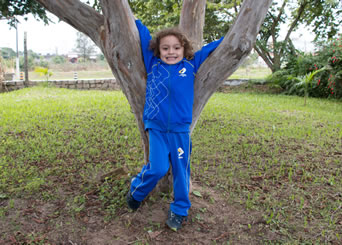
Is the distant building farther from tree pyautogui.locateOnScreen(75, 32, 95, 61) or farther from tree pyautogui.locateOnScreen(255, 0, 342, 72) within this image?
tree pyautogui.locateOnScreen(255, 0, 342, 72)

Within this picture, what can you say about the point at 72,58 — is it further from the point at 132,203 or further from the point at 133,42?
the point at 132,203

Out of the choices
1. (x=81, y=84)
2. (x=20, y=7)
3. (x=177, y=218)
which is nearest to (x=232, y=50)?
(x=177, y=218)

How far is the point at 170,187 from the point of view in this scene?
3207 millimetres

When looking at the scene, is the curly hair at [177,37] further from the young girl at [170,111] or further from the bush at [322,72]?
the bush at [322,72]

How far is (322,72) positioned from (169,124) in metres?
9.81

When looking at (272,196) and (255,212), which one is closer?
(255,212)

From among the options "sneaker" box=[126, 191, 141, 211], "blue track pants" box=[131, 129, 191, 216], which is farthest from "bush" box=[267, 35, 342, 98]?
"sneaker" box=[126, 191, 141, 211]

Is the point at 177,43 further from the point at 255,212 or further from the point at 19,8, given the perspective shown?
the point at 19,8

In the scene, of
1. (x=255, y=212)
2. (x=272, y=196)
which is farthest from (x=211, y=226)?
(x=272, y=196)

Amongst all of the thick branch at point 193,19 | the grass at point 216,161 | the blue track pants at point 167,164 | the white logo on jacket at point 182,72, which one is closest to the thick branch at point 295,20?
the grass at point 216,161

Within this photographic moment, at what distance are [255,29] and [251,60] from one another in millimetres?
21233

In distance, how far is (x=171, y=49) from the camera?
270 centimetres

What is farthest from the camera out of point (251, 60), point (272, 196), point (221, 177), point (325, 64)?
point (251, 60)

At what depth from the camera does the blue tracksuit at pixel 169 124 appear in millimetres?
2615
